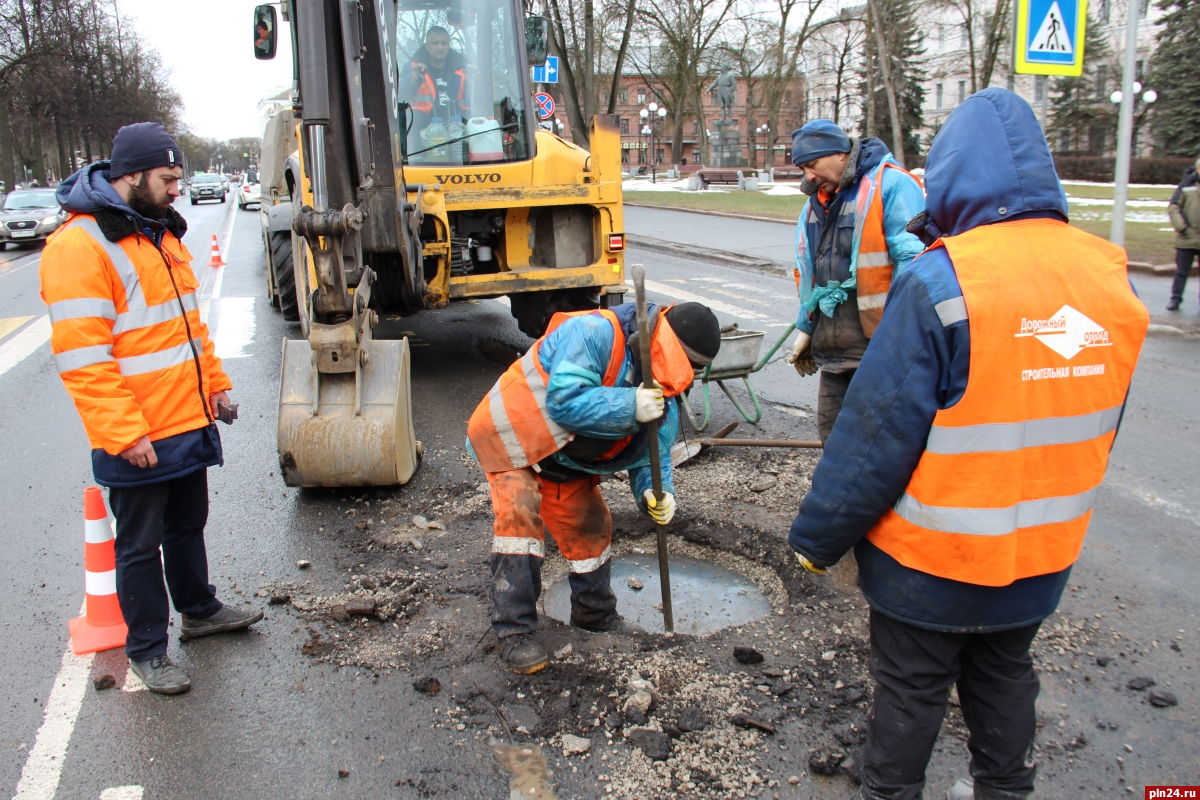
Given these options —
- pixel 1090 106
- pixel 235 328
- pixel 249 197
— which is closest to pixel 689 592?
pixel 235 328

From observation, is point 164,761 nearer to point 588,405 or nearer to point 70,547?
point 588,405

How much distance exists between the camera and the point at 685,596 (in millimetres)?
3998

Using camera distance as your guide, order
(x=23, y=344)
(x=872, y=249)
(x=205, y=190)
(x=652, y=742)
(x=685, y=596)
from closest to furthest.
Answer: (x=652, y=742) → (x=872, y=249) → (x=685, y=596) → (x=23, y=344) → (x=205, y=190)

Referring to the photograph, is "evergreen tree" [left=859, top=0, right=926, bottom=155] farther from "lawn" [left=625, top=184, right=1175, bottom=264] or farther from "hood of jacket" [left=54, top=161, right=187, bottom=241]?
"hood of jacket" [left=54, top=161, right=187, bottom=241]

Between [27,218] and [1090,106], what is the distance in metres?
43.8

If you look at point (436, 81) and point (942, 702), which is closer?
point (942, 702)

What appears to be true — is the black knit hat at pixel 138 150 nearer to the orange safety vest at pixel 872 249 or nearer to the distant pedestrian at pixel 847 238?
the distant pedestrian at pixel 847 238

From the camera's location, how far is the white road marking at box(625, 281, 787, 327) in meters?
8.93

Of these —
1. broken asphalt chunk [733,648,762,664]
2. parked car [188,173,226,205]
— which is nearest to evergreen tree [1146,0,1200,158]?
broken asphalt chunk [733,648,762,664]

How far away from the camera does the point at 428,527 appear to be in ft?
14.4

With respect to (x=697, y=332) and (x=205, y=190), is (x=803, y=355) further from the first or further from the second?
(x=205, y=190)

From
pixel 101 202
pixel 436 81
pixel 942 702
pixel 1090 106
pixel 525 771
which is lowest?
pixel 525 771

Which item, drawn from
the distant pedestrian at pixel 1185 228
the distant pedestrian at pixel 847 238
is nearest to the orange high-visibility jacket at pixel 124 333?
the distant pedestrian at pixel 847 238

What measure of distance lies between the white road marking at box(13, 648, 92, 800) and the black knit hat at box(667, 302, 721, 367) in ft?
7.74
